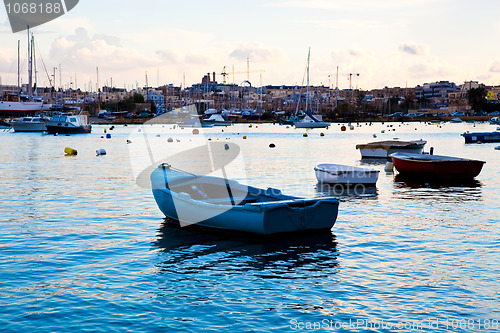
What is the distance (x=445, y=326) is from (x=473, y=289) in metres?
2.47

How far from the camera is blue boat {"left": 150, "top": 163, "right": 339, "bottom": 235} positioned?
1581 cm

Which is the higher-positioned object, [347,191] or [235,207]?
[235,207]

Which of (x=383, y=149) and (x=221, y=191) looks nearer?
(x=221, y=191)

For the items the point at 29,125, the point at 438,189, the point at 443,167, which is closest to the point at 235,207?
the point at 438,189

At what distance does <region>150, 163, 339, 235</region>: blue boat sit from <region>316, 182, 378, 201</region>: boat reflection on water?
781 centimetres

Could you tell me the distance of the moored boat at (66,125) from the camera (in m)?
98.5

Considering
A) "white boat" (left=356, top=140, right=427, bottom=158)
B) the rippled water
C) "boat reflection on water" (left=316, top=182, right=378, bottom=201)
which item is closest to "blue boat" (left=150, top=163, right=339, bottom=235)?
the rippled water

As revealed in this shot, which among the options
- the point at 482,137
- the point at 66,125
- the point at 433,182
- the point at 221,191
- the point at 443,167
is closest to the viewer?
the point at 221,191

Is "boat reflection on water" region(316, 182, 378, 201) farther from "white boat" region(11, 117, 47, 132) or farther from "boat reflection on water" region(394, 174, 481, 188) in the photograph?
"white boat" region(11, 117, 47, 132)

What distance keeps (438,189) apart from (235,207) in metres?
16.4

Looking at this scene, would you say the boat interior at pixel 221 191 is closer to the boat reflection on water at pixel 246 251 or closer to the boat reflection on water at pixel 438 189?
the boat reflection on water at pixel 246 251

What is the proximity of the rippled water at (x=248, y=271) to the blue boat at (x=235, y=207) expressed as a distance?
1.62ft

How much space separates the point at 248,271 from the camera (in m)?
13.4

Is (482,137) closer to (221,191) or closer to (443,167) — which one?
(443,167)
